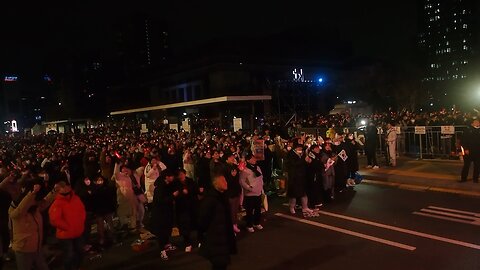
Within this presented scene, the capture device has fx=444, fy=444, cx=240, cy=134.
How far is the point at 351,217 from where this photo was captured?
31.1 ft

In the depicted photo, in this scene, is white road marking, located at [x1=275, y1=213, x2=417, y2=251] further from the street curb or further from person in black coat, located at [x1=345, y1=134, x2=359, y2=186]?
the street curb

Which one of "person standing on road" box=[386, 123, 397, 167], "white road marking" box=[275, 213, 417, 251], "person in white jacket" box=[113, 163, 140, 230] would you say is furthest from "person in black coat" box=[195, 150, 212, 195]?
"person standing on road" box=[386, 123, 397, 167]

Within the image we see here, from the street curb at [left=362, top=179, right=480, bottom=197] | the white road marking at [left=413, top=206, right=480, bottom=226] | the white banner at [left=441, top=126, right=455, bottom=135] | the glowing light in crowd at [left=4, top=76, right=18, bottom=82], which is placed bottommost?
the white road marking at [left=413, top=206, right=480, bottom=226]

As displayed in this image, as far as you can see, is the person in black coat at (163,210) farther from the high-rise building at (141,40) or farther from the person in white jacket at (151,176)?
the high-rise building at (141,40)

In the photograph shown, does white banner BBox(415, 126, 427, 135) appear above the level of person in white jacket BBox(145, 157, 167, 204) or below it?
above

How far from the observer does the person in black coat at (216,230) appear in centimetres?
554

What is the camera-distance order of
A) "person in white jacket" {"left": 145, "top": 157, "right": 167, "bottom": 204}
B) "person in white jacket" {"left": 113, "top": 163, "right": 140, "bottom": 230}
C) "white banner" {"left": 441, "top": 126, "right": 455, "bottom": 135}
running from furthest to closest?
"white banner" {"left": 441, "top": 126, "right": 455, "bottom": 135}, "person in white jacket" {"left": 145, "top": 157, "right": 167, "bottom": 204}, "person in white jacket" {"left": 113, "top": 163, "right": 140, "bottom": 230}

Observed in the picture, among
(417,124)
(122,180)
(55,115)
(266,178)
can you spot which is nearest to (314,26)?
(55,115)

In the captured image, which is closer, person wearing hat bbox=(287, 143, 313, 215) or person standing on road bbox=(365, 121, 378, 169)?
person wearing hat bbox=(287, 143, 313, 215)

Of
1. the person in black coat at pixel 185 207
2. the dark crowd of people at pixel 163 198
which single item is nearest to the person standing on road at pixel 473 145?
the dark crowd of people at pixel 163 198

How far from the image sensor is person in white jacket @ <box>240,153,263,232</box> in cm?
891

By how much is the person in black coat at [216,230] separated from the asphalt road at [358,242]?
Answer: 144 cm

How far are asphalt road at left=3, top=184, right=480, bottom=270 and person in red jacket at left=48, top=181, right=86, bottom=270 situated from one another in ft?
3.01

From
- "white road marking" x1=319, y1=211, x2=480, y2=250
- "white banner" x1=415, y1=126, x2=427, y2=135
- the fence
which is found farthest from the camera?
"white banner" x1=415, y1=126, x2=427, y2=135
